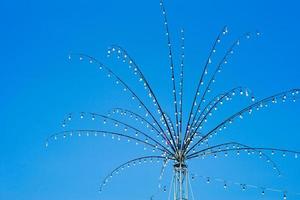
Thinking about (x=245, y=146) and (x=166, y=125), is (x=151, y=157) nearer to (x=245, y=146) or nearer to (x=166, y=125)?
(x=166, y=125)

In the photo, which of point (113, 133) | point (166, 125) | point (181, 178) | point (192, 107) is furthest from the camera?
point (113, 133)

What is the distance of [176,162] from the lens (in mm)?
8398

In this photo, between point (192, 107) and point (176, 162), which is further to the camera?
point (192, 107)

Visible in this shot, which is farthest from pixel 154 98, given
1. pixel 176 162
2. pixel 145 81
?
pixel 176 162

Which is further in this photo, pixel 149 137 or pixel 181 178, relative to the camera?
pixel 149 137

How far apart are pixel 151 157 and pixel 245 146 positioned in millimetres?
2100

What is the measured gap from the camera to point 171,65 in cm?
1085

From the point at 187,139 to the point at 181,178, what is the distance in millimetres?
769

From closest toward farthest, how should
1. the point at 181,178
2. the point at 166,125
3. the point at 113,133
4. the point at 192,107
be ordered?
the point at 181,178
the point at 166,125
the point at 192,107
the point at 113,133

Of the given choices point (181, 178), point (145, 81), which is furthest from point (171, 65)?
point (181, 178)

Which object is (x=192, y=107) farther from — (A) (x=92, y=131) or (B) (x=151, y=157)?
(A) (x=92, y=131)

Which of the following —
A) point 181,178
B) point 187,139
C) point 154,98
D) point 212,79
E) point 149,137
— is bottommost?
point 181,178

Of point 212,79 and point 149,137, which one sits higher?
point 212,79

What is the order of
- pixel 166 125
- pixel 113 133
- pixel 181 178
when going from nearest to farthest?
pixel 181 178 < pixel 166 125 < pixel 113 133
